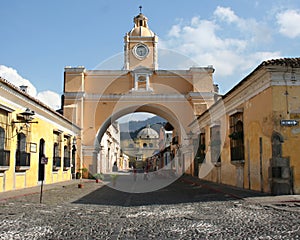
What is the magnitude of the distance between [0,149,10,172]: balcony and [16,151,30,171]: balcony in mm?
1149

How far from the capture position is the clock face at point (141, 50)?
27.5m

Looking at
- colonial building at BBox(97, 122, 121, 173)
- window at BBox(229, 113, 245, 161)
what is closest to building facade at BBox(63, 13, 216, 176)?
colonial building at BBox(97, 122, 121, 173)

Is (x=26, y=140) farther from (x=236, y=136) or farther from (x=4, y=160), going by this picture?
(x=236, y=136)

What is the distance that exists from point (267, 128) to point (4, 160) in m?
8.44

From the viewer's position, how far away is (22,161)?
13.7m

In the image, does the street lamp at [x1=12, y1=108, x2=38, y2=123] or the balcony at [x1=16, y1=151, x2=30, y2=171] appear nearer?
the street lamp at [x1=12, y1=108, x2=38, y2=123]

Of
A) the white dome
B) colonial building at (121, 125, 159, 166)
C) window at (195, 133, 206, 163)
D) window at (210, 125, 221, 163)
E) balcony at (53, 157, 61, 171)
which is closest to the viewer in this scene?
window at (210, 125, 221, 163)

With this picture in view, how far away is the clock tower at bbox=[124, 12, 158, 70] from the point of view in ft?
88.9

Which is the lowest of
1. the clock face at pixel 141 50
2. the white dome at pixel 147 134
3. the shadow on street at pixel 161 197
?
the shadow on street at pixel 161 197

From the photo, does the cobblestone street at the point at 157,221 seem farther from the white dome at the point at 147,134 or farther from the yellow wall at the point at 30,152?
the white dome at the point at 147,134

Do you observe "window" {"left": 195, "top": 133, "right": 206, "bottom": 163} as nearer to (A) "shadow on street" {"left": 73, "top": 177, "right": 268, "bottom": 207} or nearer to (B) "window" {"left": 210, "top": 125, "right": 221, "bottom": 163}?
(B) "window" {"left": 210, "top": 125, "right": 221, "bottom": 163}

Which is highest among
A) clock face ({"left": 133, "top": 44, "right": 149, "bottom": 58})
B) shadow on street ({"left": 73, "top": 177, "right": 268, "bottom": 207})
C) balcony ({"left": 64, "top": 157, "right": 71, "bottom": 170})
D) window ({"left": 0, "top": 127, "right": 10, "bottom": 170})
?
clock face ({"left": 133, "top": 44, "right": 149, "bottom": 58})

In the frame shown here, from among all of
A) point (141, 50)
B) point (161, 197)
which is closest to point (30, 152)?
point (161, 197)

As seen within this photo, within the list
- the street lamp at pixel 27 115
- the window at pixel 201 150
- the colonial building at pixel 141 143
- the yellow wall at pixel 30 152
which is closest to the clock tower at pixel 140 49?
the window at pixel 201 150
